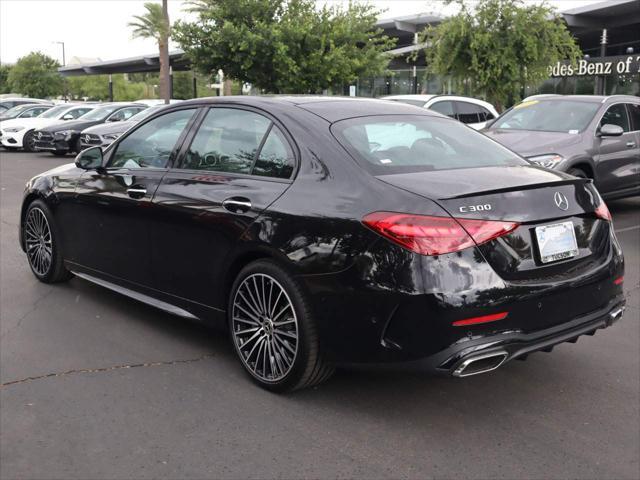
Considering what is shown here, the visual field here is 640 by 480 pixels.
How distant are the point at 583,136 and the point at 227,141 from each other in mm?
6310

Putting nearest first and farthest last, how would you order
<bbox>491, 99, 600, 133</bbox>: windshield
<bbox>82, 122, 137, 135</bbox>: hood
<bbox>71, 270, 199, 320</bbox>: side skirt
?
<bbox>71, 270, 199, 320</bbox>: side skirt
<bbox>491, 99, 600, 133</bbox>: windshield
<bbox>82, 122, 137, 135</bbox>: hood

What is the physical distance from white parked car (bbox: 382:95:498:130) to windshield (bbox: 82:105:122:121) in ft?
33.7

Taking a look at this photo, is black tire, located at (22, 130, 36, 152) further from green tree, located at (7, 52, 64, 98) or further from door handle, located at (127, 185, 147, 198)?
green tree, located at (7, 52, 64, 98)

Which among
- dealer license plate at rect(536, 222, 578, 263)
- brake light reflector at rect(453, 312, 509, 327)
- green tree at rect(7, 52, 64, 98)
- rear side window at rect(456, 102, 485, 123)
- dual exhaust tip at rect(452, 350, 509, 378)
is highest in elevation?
green tree at rect(7, 52, 64, 98)

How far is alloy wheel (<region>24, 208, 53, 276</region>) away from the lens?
6.03 meters

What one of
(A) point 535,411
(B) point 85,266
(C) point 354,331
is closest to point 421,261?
(C) point 354,331

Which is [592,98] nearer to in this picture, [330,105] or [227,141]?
[330,105]

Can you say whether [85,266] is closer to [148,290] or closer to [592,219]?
[148,290]

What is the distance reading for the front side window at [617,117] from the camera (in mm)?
9906

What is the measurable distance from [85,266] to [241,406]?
2263 mm

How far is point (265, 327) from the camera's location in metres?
3.98

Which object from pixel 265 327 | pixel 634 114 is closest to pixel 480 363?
pixel 265 327

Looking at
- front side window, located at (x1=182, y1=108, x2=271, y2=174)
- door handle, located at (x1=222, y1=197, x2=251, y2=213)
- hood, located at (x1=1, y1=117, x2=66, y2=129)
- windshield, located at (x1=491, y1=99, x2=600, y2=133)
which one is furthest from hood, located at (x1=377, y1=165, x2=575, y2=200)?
hood, located at (x1=1, y1=117, x2=66, y2=129)

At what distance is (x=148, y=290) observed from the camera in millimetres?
4863
